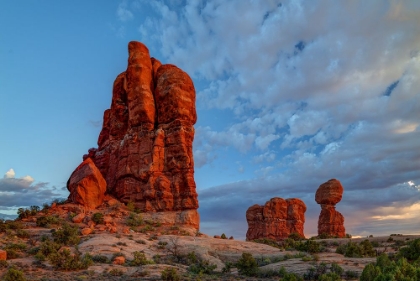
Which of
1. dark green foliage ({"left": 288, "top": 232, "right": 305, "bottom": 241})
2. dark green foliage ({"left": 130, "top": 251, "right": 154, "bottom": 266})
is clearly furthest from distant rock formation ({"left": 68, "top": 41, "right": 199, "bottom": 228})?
dark green foliage ({"left": 288, "top": 232, "right": 305, "bottom": 241})

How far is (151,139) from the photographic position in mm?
44500

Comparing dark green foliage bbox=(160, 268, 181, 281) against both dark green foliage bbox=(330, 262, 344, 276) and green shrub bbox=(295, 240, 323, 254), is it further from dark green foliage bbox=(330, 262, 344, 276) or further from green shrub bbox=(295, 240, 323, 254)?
green shrub bbox=(295, 240, 323, 254)

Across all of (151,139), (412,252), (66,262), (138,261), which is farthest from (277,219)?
(66,262)

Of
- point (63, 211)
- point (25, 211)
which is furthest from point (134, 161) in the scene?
point (25, 211)

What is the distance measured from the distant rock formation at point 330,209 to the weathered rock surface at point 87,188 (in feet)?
114

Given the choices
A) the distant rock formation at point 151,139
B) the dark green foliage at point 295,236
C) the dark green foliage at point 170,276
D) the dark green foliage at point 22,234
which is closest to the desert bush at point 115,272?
the dark green foliage at point 170,276

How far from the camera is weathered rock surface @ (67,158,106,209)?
40.6m

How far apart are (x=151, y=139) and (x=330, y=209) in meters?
32.1

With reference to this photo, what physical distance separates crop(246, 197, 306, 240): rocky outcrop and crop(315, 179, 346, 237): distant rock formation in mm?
4051

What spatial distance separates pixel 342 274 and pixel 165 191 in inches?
1031

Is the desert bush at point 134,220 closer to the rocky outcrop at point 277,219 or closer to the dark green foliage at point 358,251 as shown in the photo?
the dark green foliage at point 358,251

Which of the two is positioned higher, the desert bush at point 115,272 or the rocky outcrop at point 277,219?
the rocky outcrop at point 277,219

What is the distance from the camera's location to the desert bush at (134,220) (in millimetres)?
37219

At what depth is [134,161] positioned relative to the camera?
146 ft
